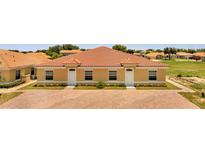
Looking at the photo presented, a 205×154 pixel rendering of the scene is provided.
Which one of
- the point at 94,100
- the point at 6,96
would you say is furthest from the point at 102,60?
the point at 6,96

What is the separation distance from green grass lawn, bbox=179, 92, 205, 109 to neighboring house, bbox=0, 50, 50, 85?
8.49m

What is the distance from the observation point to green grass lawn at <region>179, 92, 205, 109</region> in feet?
36.0

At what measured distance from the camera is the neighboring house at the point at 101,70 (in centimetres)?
1592

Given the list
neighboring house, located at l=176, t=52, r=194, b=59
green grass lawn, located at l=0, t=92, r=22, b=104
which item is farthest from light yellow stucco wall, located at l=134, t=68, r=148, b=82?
green grass lawn, located at l=0, t=92, r=22, b=104

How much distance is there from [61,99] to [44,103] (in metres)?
0.93

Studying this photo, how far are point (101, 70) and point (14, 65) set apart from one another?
20.4ft

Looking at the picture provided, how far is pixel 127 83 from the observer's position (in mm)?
15531

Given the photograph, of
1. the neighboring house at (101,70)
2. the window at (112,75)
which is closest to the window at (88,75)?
the neighboring house at (101,70)

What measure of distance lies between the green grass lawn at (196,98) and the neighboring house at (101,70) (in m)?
3.83

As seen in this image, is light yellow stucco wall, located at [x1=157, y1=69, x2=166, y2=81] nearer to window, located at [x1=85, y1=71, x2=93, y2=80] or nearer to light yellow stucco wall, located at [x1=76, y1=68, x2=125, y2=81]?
light yellow stucco wall, located at [x1=76, y1=68, x2=125, y2=81]

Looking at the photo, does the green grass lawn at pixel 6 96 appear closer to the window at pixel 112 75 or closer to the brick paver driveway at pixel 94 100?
the brick paver driveway at pixel 94 100

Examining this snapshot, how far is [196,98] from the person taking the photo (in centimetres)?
1171
